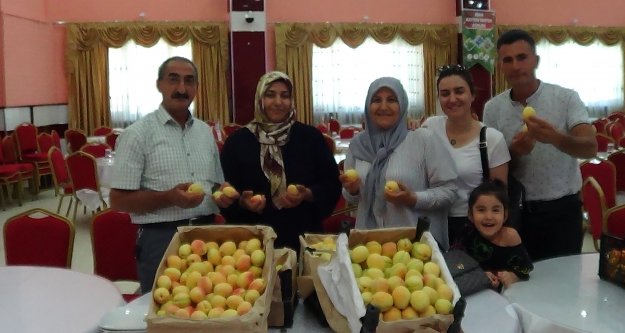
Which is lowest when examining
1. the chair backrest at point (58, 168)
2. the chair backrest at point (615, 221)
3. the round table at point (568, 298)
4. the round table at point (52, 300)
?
the round table at point (568, 298)

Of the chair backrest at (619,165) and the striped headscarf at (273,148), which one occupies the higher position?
the striped headscarf at (273,148)

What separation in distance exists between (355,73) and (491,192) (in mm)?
9422

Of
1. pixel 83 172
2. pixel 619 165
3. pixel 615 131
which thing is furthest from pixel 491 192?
pixel 615 131

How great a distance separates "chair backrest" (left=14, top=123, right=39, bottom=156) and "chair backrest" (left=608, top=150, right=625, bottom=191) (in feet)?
24.9

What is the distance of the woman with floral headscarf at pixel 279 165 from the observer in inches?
96.4

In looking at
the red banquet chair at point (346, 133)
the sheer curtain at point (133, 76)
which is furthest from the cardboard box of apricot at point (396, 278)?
the sheer curtain at point (133, 76)

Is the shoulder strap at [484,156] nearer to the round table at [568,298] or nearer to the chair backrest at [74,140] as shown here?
the round table at [568,298]

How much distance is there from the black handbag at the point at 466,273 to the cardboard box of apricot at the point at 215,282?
2.03ft

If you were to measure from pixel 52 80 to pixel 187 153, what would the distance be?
29.7 feet

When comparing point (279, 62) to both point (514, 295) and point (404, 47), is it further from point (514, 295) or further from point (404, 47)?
point (514, 295)

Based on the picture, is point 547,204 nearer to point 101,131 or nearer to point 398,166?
point 398,166

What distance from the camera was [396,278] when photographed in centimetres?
159

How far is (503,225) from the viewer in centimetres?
221

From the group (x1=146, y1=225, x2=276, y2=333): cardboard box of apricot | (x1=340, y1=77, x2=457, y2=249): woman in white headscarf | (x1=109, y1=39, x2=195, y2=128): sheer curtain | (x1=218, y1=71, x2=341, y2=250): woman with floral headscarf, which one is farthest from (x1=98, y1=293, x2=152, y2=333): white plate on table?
(x1=109, y1=39, x2=195, y2=128): sheer curtain
